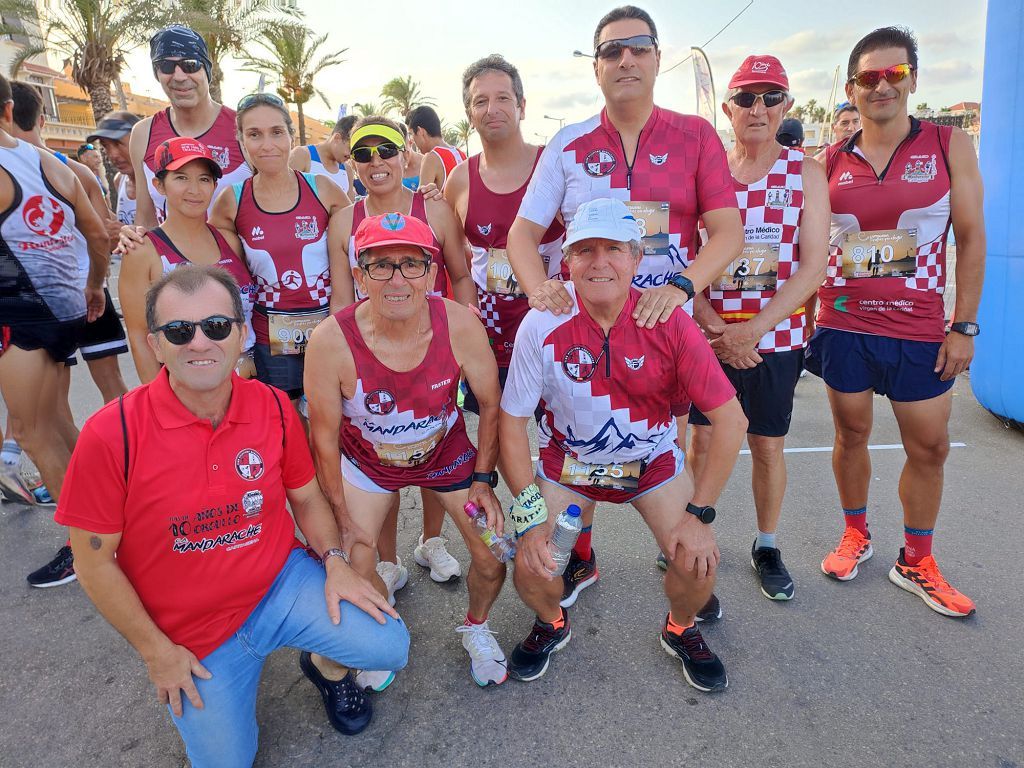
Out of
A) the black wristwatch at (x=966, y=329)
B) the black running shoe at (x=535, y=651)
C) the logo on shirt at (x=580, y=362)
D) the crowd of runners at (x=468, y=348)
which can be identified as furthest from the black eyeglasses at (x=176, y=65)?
the black wristwatch at (x=966, y=329)

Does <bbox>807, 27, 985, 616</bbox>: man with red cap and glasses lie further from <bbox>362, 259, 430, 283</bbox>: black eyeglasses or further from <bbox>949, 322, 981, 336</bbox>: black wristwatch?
<bbox>362, 259, 430, 283</bbox>: black eyeglasses

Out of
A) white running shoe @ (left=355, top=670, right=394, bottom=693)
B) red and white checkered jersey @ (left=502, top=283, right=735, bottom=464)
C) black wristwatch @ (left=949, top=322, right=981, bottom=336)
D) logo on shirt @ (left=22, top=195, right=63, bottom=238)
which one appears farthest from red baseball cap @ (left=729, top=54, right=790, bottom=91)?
logo on shirt @ (left=22, top=195, right=63, bottom=238)

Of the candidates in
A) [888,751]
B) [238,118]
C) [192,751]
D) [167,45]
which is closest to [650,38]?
[238,118]

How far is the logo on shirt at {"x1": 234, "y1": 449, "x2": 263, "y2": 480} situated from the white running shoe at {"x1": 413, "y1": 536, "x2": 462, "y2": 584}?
4.09ft

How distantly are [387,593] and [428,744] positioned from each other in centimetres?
72

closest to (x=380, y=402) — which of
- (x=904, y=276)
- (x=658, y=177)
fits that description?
(x=658, y=177)

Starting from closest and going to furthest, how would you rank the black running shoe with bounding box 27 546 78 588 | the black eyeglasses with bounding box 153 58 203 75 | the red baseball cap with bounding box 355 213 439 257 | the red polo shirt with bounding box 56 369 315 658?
the red polo shirt with bounding box 56 369 315 658 → the red baseball cap with bounding box 355 213 439 257 → the black running shoe with bounding box 27 546 78 588 → the black eyeglasses with bounding box 153 58 203 75

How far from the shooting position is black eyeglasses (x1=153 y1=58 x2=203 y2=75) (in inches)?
124

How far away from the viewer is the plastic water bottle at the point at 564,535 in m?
2.26

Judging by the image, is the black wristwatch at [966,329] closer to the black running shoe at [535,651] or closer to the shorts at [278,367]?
the black running shoe at [535,651]

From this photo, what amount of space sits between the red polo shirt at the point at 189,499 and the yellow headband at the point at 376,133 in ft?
4.47

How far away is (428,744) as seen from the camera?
82.2 inches

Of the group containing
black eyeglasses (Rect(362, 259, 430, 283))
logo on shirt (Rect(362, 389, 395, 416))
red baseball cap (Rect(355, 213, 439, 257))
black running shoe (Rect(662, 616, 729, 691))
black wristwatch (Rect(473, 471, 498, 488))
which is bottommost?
black running shoe (Rect(662, 616, 729, 691))

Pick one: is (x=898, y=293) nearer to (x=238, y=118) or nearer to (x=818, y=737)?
(x=818, y=737)
